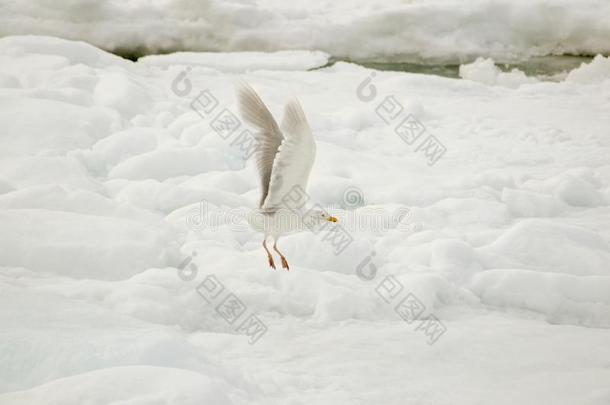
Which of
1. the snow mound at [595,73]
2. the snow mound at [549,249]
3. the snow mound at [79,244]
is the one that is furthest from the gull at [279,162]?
the snow mound at [595,73]

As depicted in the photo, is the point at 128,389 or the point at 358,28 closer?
the point at 128,389

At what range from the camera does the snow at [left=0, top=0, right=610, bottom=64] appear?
10617 mm

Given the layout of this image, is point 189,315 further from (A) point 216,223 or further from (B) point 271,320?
(A) point 216,223

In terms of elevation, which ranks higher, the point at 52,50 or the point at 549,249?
the point at 549,249

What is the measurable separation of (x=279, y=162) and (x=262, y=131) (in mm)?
284

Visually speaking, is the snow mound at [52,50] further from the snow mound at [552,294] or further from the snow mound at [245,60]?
the snow mound at [552,294]

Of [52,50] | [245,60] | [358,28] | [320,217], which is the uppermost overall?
[358,28]

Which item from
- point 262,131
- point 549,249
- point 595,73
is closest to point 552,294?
point 549,249

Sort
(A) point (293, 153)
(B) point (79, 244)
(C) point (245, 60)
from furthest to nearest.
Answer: (C) point (245, 60) < (B) point (79, 244) < (A) point (293, 153)

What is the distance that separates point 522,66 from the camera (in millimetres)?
9938

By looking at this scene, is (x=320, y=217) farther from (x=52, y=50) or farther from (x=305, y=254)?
(x=52, y=50)

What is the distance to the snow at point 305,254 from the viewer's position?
8.89 ft

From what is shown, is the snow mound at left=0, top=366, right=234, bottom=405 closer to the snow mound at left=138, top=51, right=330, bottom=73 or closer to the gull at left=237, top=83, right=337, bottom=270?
the gull at left=237, top=83, right=337, bottom=270

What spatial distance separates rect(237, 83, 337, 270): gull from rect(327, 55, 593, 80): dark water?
6832 millimetres
